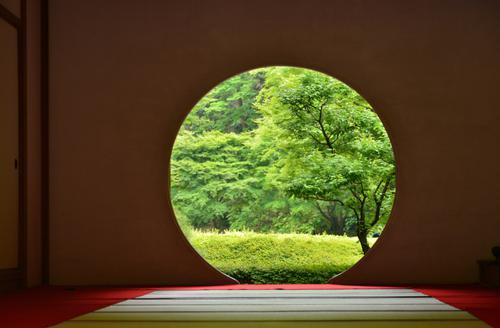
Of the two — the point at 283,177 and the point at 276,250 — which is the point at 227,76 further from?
the point at 276,250

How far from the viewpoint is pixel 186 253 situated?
6438 mm

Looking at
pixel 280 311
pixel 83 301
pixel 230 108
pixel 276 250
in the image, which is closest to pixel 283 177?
pixel 276 250

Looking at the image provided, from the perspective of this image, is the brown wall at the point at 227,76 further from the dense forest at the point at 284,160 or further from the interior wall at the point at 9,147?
the dense forest at the point at 284,160

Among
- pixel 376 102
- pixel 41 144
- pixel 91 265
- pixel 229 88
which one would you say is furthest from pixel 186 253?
pixel 229 88

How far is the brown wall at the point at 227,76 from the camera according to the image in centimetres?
641

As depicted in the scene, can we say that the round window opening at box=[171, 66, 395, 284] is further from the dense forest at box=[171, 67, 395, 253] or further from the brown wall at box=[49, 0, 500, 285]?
the brown wall at box=[49, 0, 500, 285]

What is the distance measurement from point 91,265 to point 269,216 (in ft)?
22.9

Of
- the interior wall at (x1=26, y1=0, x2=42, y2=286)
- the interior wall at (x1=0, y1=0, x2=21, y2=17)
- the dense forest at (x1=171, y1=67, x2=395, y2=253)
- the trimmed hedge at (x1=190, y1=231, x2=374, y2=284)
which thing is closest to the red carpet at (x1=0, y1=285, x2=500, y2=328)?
the interior wall at (x1=26, y1=0, x2=42, y2=286)

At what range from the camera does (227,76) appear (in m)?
6.56

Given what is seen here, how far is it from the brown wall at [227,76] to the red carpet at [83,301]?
1.33ft

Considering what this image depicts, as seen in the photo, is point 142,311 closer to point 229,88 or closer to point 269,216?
point 269,216

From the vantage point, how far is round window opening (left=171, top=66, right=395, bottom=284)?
36.3 feet

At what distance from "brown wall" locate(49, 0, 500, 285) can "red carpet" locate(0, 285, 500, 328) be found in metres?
0.41

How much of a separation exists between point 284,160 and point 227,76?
561 cm
